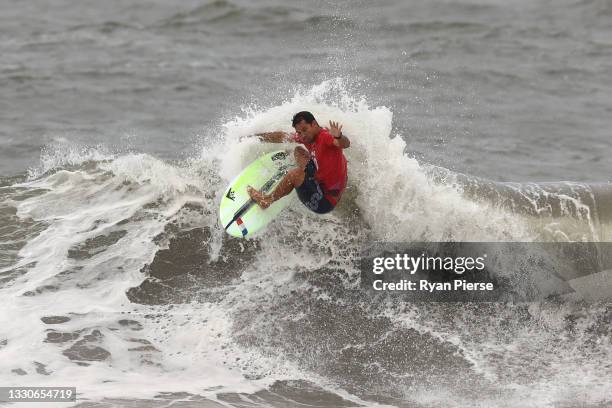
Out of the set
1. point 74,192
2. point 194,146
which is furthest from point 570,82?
point 74,192

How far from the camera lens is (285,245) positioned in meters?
8.95

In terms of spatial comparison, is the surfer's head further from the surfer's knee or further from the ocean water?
the ocean water

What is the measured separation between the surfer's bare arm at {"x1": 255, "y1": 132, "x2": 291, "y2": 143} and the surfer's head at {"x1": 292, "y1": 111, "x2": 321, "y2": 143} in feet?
2.36

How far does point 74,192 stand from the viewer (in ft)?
35.0

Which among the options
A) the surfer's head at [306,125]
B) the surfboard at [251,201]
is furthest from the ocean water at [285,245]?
the surfer's head at [306,125]

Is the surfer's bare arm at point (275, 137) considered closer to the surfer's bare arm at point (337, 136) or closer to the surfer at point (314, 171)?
the surfer at point (314, 171)

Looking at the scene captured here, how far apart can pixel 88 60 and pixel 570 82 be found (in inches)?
379

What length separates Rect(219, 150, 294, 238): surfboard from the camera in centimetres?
848

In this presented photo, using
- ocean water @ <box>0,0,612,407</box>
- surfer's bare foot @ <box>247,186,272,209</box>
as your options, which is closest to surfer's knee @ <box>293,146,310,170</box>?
surfer's bare foot @ <box>247,186,272,209</box>

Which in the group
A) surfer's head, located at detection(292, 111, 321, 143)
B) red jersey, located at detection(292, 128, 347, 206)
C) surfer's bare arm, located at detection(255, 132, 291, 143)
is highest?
surfer's bare arm, located at detection(255, 132, 291, 143)

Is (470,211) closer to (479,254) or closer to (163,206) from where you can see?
(479,254)

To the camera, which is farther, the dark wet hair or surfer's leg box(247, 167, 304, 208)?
surfer's leg box(247, 167, 304, 208)

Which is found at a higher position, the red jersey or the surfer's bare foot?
the red jersey

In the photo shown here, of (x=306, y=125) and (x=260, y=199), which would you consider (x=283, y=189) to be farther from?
(x=306, y=125)
